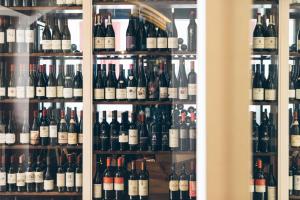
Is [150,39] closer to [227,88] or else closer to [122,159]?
[122,159]

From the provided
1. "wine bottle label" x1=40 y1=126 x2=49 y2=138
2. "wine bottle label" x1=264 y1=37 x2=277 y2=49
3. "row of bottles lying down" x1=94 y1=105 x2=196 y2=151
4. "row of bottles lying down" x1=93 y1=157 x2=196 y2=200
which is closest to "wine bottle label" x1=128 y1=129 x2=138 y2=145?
"row of bottles lying down" x1=94 y1=105 x2=196 y2=151

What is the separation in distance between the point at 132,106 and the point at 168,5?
2.30ft

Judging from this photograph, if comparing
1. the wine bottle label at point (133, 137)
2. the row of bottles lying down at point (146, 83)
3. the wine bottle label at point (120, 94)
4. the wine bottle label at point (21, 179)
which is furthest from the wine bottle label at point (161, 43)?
the wine bottle label at point (21, 179)

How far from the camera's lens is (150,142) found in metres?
2.79

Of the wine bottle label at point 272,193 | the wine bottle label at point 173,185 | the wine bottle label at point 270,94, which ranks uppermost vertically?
the wine bottle label at point 270,94

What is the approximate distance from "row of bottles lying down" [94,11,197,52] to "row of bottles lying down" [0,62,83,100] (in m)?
0.26

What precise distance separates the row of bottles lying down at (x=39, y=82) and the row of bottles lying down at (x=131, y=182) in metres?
0.51

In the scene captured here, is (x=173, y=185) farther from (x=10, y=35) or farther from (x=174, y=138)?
(x=10, y=35)

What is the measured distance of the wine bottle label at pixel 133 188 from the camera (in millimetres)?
2723

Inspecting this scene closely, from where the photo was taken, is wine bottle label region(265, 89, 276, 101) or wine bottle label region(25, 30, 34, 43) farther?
wine bottle label region(25, 30, 34, 43)

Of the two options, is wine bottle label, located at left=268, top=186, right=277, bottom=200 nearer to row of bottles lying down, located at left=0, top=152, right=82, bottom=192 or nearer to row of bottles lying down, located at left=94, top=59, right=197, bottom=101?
row of bottles lying down, located at left=94, top=59, right=197, bottom=101

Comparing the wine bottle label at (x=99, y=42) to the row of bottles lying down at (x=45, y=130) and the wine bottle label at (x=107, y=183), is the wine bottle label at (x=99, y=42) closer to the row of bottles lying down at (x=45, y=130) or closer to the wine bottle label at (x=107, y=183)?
the row of bottles lying down at (x=45, y=130)

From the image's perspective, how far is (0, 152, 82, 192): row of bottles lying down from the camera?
8.96 ft

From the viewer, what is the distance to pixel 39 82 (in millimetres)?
2824
